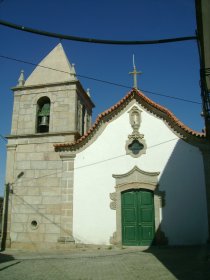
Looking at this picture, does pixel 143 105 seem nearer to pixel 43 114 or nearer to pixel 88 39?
pixel 43 114

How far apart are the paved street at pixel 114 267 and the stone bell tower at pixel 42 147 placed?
10.9 ft

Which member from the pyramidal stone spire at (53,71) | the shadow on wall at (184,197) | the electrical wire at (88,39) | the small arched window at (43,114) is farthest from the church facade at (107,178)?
the electrical wire at (88,39)

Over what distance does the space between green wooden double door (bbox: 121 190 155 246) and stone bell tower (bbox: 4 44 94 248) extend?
2.37 metres

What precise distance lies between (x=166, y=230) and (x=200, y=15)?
27.6 ft

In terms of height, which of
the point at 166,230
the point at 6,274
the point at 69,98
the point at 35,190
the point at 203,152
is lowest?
the point at 6,274

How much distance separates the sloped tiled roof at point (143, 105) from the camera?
12977mm

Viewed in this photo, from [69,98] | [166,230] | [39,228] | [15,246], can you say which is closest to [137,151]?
[166,230]

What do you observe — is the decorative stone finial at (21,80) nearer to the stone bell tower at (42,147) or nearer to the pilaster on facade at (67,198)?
the stone bell tower at (42,147)

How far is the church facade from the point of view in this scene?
1220 centimetres

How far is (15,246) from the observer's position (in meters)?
13.2

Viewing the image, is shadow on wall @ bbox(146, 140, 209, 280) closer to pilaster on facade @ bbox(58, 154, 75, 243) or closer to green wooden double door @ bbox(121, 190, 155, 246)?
green wooden double door @ bbox(121, 190, 155, 246)

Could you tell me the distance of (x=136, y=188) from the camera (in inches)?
498

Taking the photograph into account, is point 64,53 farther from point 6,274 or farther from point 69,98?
point 6,274

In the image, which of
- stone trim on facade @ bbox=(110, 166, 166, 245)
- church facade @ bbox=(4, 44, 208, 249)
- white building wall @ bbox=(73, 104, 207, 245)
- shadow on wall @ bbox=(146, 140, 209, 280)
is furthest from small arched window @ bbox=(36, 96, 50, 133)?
shadow on wall @ bbox=(146, 140, 209, 280)
